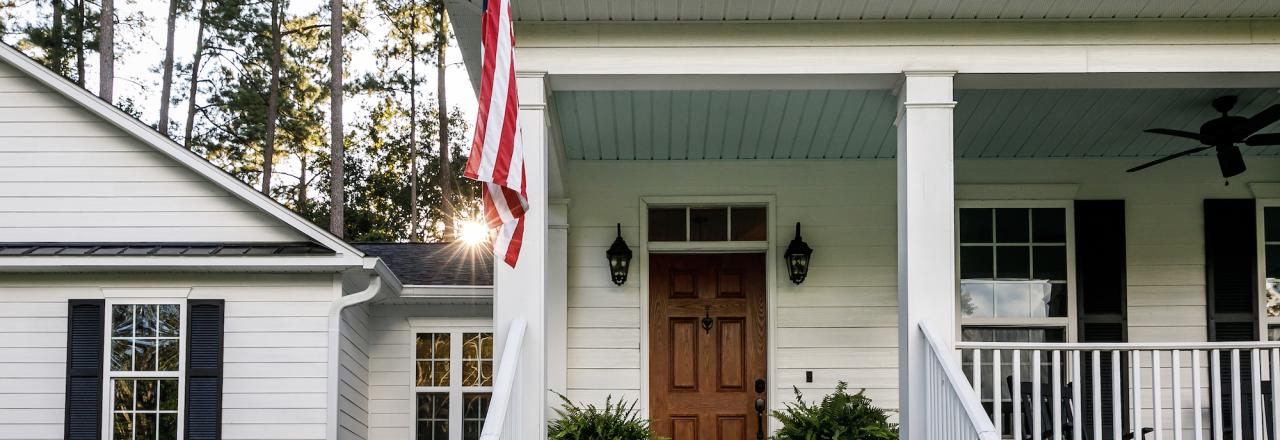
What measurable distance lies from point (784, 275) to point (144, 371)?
4.67 meters

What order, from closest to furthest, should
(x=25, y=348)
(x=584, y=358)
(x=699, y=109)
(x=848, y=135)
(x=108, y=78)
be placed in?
1. (x=699, y=109)
2. (x=848, y=135)
3. (x=584, y=358)
4. (x=25, y=348)
5. (x=108, y=78)

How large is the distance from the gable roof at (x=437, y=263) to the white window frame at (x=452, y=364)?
14.6 inches

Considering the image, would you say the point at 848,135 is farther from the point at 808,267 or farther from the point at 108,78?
the point at 108,78

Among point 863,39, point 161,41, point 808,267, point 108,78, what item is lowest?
point 808,267

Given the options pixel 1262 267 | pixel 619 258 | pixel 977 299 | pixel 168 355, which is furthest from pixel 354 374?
pixel 1262 267

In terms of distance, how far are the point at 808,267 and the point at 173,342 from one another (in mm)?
4603

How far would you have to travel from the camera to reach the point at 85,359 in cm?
826

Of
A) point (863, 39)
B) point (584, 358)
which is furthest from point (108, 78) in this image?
point (863, 39)

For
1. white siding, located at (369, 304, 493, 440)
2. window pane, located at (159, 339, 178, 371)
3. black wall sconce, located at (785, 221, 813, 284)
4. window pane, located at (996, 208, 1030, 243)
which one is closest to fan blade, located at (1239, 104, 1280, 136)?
window pane, located at (996, 208, 1030, 243)

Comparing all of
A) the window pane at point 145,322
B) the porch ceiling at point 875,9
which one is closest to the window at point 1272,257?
the porch ceiling at point 875,9

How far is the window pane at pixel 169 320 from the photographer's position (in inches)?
328

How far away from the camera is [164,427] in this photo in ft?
27.3

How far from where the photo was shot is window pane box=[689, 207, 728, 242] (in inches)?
291

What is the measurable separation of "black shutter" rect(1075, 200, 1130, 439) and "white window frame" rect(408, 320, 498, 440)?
4728 mm
